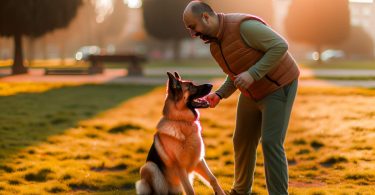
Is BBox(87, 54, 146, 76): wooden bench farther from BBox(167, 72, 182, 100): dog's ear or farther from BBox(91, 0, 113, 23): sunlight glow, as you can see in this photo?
BBox(91, 0, 113, 23): sunlight glow

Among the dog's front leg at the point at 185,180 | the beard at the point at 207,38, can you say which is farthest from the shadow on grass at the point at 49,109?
the beard at the point at 207,38

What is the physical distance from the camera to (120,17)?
8369cm

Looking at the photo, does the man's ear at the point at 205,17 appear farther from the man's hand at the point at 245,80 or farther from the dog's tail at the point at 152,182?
the dog's tail at the point at 152,182

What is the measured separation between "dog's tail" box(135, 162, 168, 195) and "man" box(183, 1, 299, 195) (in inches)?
43.8

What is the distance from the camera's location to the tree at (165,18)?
5712cm

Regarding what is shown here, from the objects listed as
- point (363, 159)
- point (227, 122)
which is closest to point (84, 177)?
point (363, 159)

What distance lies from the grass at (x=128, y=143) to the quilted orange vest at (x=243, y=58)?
70.6 inches

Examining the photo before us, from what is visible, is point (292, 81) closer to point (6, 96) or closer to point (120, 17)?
point (6, 96)

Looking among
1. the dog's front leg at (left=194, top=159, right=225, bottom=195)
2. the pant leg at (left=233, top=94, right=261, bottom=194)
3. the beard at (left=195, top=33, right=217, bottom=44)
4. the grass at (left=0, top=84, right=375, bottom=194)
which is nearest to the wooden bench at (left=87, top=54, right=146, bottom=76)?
the grass at (left=0, top=84, right=375, bottom=194)

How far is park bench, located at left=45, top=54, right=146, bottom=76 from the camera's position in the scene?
30.0 metres

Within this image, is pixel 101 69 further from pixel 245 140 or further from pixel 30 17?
pixel 245 140

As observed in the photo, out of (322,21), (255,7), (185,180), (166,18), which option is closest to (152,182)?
(185,180)

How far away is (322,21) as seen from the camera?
170 feet

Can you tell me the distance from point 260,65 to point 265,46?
0.59ft
